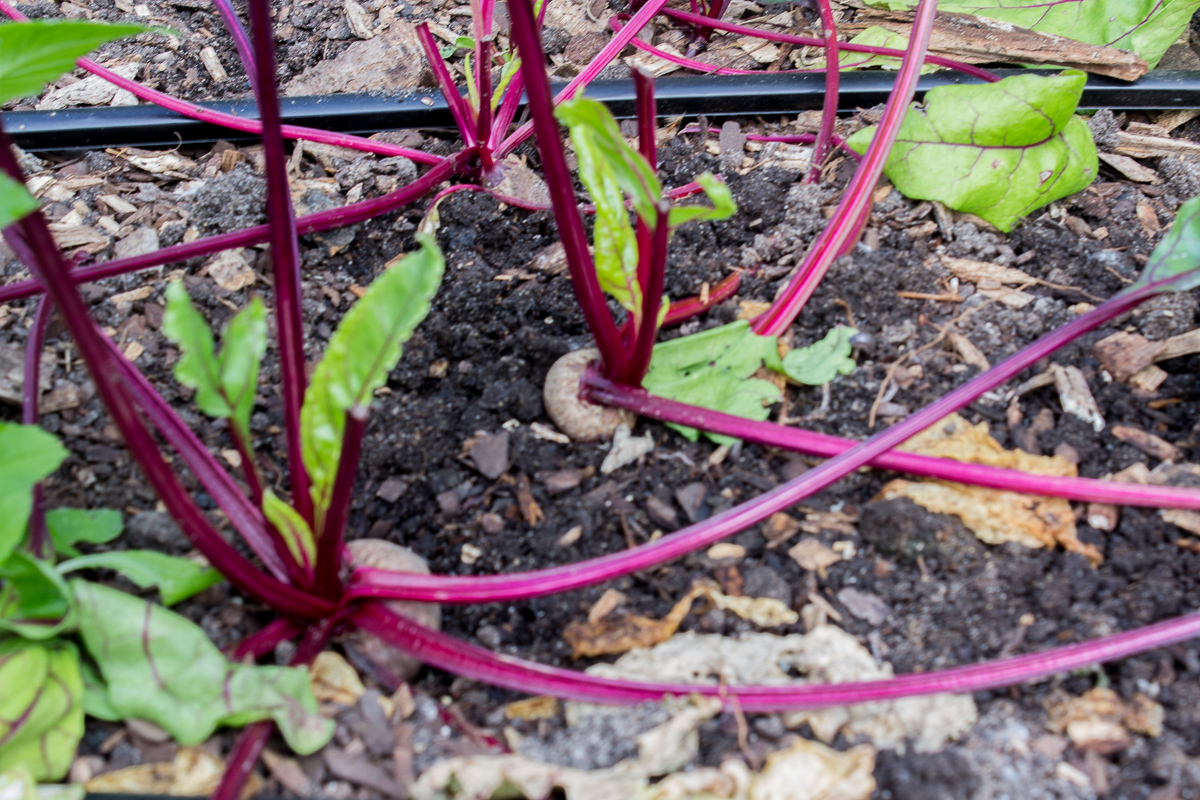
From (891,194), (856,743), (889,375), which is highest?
(891,194)

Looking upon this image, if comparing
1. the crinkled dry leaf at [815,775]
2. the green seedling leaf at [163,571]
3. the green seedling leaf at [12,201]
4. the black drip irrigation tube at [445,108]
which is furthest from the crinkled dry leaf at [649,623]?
the black drip irrigation tube at [445,108]

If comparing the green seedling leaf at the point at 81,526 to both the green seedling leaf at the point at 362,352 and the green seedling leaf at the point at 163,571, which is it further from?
the green seedling leaf at the point at 362,352

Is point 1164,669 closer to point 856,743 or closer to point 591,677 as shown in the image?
point 856,743

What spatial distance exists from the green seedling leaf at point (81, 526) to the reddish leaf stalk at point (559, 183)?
0.57 metres

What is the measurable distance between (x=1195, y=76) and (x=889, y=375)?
102 cm

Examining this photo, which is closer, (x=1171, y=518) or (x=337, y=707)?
(x=337, y=707)

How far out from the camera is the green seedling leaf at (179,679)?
2.60 ft

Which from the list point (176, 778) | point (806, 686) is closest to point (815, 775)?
point (806, 686)

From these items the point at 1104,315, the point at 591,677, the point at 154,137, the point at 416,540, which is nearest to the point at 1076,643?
the point at 1104,315

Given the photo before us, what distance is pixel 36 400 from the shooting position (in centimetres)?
101

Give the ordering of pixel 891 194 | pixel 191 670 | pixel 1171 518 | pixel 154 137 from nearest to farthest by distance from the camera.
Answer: pixel 191 670, pixel 1171 518, pixel 891 194, pixel 154 137

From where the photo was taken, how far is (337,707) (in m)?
0.86

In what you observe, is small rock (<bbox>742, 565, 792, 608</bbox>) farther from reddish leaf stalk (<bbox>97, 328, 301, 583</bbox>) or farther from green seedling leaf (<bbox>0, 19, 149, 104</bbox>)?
green seedling leaf (<bbox>0, 19, 149, 104</bbox>)

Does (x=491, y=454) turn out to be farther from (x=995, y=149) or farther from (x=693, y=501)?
(x=995, y=149)
